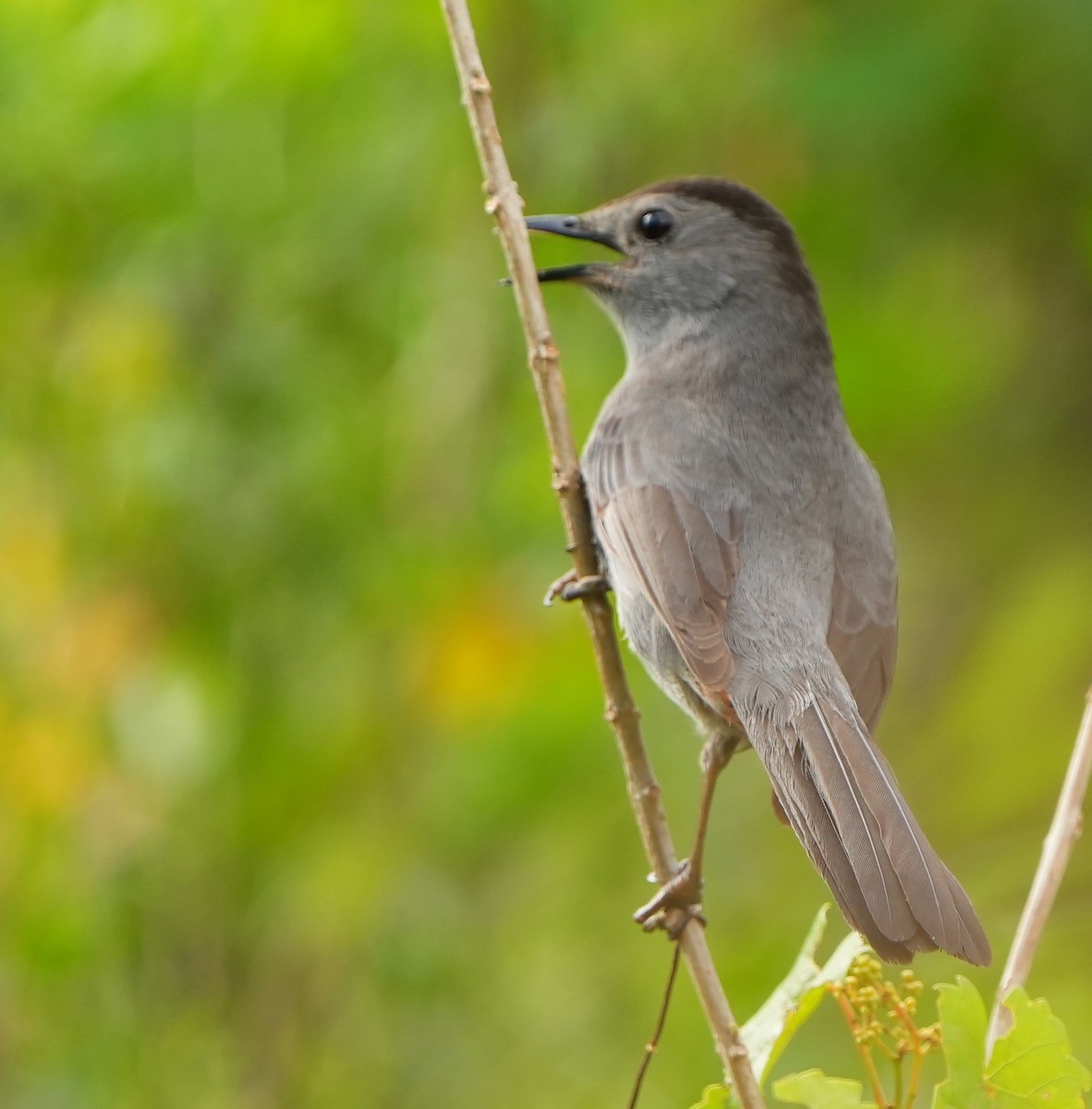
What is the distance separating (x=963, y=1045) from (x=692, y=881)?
1.21 m

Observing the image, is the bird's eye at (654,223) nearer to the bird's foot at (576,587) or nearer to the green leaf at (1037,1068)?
the bird's foot at (576,587)

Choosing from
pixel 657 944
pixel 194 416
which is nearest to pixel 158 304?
→ pixel 194 416

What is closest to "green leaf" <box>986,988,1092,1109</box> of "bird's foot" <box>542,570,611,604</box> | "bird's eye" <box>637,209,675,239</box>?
"bird's foot" <box>542,570,611,604</box>

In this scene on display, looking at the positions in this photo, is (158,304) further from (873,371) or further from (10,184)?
(873,371)

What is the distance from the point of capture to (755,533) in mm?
3645

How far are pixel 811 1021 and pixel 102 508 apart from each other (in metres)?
2.57

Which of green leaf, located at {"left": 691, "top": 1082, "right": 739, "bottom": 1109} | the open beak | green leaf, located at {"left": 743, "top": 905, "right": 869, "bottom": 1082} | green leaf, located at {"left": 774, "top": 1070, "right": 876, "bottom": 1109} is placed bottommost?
green leaf, located at {"left": 774, "top": 1070, "right": 876, "bottom": 1109}

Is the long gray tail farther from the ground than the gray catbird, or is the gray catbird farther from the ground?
the gray catbird

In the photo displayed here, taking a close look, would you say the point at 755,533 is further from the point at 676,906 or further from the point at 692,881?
the point at 676,906

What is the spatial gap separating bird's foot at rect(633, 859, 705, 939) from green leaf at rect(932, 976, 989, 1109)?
2.99 ft

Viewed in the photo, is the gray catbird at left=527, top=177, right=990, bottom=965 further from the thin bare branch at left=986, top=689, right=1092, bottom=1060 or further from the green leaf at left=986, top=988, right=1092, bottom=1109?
the green leaf at left=986, top=988, right=1092, bottom=1109

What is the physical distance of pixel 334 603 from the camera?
14.1 ft

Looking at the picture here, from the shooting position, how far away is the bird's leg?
293cm

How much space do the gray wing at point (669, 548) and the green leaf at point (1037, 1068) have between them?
1.41m
